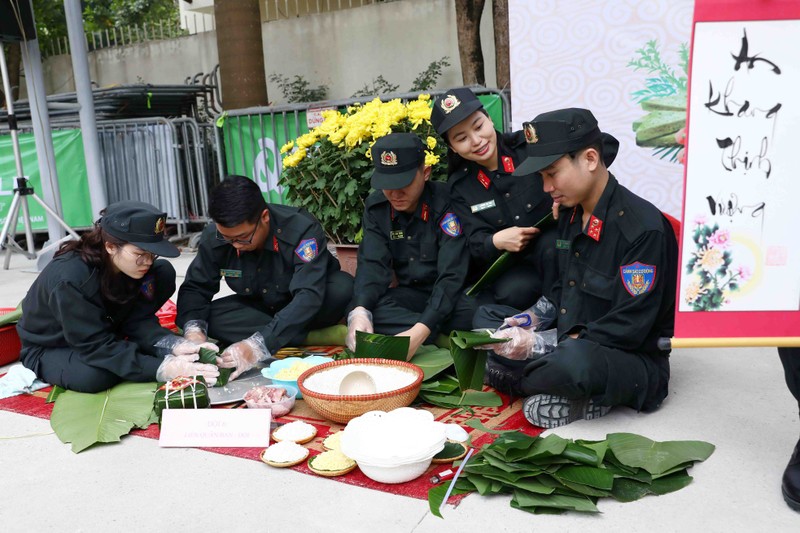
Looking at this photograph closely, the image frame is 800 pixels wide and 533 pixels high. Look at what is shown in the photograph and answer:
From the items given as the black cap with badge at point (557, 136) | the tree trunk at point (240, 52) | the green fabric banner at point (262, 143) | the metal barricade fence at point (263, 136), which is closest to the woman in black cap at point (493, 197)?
the black cap with badge at point (557, 136)

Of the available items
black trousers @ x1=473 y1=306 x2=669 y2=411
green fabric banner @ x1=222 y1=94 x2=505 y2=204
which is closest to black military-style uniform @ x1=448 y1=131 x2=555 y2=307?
black trousers @ x1=473 y1=306 x2=669 y2=411

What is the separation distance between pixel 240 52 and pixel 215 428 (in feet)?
20.7

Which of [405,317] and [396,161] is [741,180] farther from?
[405,317]

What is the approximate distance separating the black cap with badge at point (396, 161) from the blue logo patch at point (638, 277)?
119cm

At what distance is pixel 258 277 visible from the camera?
12.8ft

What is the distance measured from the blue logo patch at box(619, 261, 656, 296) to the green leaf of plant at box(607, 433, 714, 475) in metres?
0.51

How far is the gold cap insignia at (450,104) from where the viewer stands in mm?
3420

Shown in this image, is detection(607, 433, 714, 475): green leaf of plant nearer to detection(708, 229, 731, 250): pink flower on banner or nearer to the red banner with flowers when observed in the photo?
the red banner with flowers

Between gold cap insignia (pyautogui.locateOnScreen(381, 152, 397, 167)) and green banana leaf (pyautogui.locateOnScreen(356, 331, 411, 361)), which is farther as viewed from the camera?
gold cap insignia (pyautogui.locateOnScreen(381, 152, 397, 167))

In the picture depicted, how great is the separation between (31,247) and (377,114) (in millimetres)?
4643

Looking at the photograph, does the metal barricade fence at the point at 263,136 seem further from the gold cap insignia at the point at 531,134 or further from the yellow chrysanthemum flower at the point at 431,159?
the gold cap insignia at the point at 531,134

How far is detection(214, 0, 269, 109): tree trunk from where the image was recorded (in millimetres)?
8102

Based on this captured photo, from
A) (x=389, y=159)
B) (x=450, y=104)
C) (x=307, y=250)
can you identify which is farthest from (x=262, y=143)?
(x=450, y=104)

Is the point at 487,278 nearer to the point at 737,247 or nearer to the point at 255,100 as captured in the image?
the point at 737,247
